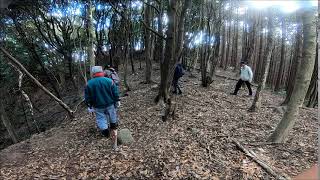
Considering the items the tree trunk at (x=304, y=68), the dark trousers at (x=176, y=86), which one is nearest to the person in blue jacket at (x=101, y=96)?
the tree trunk at (x=304, y=68)

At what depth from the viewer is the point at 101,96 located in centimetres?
651

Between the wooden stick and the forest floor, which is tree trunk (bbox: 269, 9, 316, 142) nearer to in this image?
the forest floor

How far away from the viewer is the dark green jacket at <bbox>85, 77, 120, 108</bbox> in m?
6.51

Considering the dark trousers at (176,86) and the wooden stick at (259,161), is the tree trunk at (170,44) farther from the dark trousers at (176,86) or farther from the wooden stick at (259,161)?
the wooden stick at (259,161)

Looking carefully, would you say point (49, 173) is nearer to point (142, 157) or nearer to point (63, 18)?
point (142, 157)

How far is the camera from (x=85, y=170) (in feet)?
Answer: 18.4

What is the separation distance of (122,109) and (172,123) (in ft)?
7.78

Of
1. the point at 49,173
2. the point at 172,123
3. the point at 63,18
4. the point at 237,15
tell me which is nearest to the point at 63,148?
the point at 49,173

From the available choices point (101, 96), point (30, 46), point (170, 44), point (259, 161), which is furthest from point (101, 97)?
point (30, 46)

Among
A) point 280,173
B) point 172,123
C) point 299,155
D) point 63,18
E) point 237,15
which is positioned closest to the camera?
point 280,173

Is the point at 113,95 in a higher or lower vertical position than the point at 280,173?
higher

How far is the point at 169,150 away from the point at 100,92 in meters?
1.98

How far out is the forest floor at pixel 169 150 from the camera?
5465 mm

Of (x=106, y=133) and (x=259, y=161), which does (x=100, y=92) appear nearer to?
(x=106, y=133)
